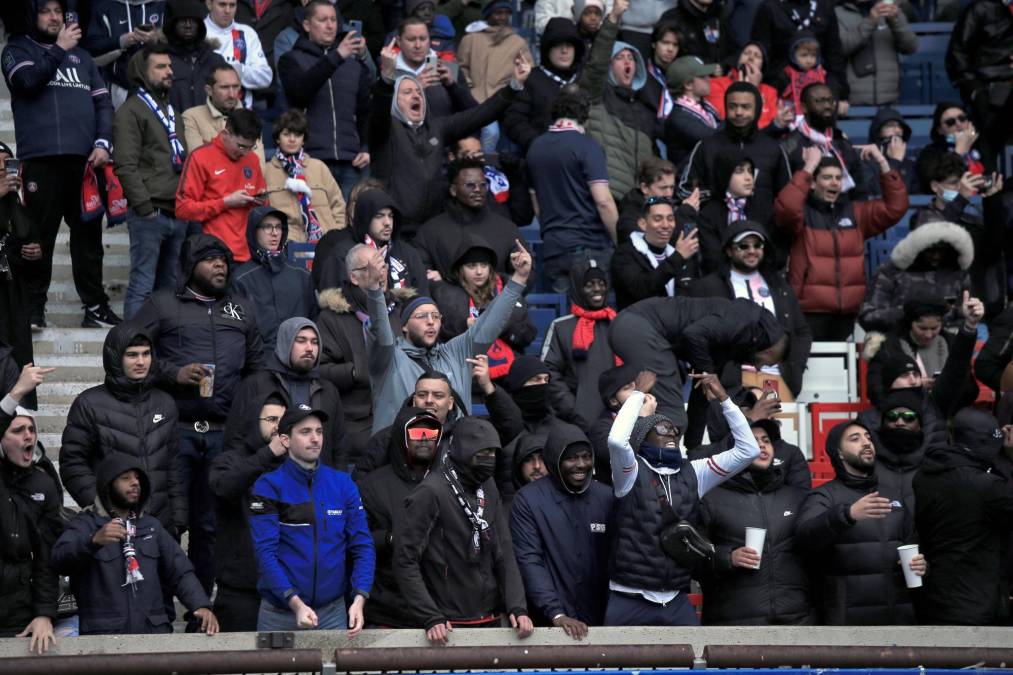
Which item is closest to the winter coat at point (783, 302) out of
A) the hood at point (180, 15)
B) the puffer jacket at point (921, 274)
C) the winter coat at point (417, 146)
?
the puffer jacket at point (921, 274)

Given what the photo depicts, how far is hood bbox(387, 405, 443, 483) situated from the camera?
29.1ft

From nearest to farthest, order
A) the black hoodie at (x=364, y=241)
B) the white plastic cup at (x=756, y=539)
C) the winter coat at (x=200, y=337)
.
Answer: the white plastic cup at (x=756, y=539)
the winter coat at (x=200, y=337)
the black hoodie at (x=364, y=241)

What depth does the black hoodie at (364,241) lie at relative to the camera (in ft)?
35.9

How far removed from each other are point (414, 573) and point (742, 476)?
196cm

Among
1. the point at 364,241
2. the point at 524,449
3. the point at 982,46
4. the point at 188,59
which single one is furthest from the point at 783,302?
the point at 982,46

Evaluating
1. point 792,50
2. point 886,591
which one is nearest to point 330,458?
point 886,591

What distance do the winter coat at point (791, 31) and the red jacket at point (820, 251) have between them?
2663 mm

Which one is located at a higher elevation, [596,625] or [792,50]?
[792,50]

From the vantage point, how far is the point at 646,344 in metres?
10.5

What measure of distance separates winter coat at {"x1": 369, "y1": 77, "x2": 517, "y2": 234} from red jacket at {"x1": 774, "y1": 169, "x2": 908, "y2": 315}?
205 centimetres

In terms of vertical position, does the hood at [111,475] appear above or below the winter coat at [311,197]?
below

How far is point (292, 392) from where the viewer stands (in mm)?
9773

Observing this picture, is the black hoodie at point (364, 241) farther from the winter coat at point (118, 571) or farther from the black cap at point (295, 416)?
the winter coat at point (118, 571)

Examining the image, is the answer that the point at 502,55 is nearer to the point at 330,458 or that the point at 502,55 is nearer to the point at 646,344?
the point at 646,344
